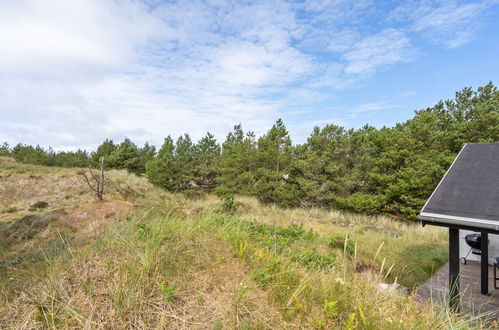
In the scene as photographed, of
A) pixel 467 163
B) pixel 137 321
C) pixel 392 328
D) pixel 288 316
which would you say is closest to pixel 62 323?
pixel 137 321

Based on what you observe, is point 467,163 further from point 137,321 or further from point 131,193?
point 131,193

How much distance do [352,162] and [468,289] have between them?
11.4m

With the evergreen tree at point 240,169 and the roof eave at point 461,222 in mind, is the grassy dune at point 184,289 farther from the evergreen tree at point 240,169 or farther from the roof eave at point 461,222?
the evergreen tree at point 240,169

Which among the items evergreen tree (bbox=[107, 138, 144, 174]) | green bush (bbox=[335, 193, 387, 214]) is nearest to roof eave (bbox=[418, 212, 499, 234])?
green bush (bbox=[335, 193, 387, 214])

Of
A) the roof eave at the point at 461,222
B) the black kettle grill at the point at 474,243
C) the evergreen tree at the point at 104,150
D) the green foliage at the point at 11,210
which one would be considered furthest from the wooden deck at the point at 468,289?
the evergreen tree at the point at 104,150

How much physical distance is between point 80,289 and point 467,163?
20.2ft

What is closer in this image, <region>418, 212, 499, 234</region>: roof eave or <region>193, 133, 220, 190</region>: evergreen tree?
<region>418, 212, 499, 234</region>: roof eave

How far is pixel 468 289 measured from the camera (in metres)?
4.95

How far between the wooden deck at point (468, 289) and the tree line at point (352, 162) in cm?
801

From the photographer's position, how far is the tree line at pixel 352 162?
13680 millimetres

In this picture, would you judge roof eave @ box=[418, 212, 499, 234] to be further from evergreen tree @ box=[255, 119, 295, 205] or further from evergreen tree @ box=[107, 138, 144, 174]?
evergreen tree @ box=[107, 138, 144, 174]

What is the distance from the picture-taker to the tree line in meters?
13.7

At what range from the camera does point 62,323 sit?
1383 millimetres

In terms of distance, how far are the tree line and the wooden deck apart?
8.01 metres
